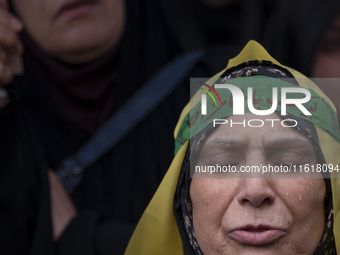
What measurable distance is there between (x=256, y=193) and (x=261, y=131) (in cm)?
15

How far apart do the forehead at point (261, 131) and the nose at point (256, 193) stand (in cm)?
10

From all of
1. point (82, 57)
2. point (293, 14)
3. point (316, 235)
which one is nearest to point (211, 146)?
point (316, 235)

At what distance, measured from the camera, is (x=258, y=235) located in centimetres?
132

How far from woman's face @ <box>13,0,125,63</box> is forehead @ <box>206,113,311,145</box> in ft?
2.85

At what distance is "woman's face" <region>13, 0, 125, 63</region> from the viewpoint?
205cm

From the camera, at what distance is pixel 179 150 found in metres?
1.51

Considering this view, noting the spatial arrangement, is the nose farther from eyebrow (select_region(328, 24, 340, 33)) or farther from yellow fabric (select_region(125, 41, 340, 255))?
eyebrow (select_region(328, 24, 340, 33))

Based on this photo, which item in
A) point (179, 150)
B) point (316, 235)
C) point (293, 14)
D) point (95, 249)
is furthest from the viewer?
point (293, 14)

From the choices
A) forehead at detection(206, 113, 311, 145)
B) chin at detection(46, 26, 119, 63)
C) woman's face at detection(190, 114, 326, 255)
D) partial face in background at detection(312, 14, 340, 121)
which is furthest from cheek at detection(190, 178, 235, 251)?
chin at detection(46, 26, 119, 63)

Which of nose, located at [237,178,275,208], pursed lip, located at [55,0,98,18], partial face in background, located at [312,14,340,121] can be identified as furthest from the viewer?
pursed lip, located at [55,0,98,18]

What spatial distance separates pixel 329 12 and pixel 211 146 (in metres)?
0.76

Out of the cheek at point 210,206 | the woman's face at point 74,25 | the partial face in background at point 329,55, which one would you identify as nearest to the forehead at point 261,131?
the cheek at point 210,206

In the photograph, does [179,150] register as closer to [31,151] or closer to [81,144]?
[31,151]

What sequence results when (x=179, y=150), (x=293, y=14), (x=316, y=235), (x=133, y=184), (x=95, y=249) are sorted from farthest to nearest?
(x=133, y=184) < (x=293, y=14) < (x=95, y=249) < (x=179, y=150) < (x=316, y=235)
